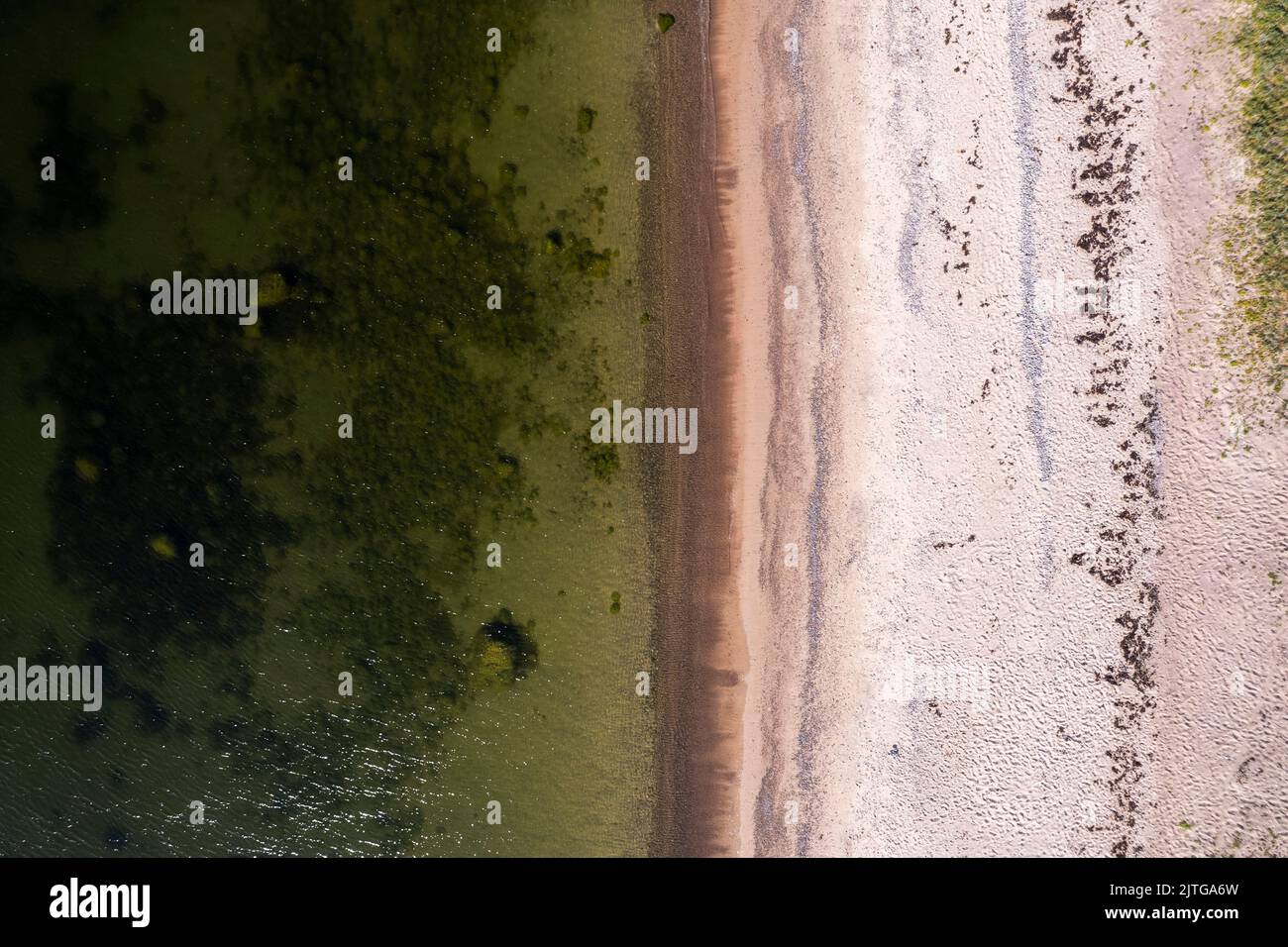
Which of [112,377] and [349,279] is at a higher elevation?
[349,279]

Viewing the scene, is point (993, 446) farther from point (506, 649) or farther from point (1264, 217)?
point (506, 649)

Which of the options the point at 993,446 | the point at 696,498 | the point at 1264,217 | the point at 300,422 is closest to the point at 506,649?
the point at 696,498

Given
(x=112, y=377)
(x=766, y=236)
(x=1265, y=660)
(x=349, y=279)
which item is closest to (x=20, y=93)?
(x=112, y=377)

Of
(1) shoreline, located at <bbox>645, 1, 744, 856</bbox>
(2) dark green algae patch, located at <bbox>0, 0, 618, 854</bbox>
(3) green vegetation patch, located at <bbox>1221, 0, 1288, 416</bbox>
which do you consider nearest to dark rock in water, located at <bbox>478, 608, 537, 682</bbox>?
(2) dark green algae patch, located at <bbox>0, 0, 618, 854</bbox>

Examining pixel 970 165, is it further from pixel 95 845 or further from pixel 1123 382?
pixel 95 845

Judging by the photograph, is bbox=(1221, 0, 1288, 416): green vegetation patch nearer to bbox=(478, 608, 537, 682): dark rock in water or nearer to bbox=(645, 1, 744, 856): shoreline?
bbox=(645, 1, 744, 856): shoreline
